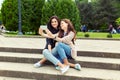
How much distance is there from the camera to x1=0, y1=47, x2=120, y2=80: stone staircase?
19.7ft

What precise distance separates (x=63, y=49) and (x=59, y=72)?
1.81 ft

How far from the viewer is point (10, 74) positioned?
6.56m

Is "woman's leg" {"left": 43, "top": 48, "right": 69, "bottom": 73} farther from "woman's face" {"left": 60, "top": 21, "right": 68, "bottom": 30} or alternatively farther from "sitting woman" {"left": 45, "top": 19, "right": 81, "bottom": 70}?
"woman's face" {"left": 60, "top": 21, "right": 68, "bottom": 30}

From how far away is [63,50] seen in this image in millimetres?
6359

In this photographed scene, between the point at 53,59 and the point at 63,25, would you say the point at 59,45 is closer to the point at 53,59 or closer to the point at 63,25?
the point at 53,59

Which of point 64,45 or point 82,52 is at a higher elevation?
point 64,45

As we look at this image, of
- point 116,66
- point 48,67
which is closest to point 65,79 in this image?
point 48,67

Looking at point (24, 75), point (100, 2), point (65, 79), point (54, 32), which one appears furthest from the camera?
point (100, 2)

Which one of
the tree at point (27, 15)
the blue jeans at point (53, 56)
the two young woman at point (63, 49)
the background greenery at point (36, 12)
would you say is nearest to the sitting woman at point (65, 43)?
the two young woman at point (63, 49)

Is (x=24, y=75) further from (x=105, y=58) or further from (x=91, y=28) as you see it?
(x=91, y=28)

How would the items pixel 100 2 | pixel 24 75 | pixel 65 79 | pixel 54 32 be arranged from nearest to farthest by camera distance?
1. pixel 65 79
2. pixel 24 75
3. pixel 54 32
4. pixel 100 2

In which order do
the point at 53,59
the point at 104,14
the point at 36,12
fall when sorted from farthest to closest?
the point at 104,14 → the point at 36,12 → the point at 53,59

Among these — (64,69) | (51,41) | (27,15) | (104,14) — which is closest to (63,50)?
(64,69)

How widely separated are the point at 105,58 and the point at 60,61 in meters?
1.33
